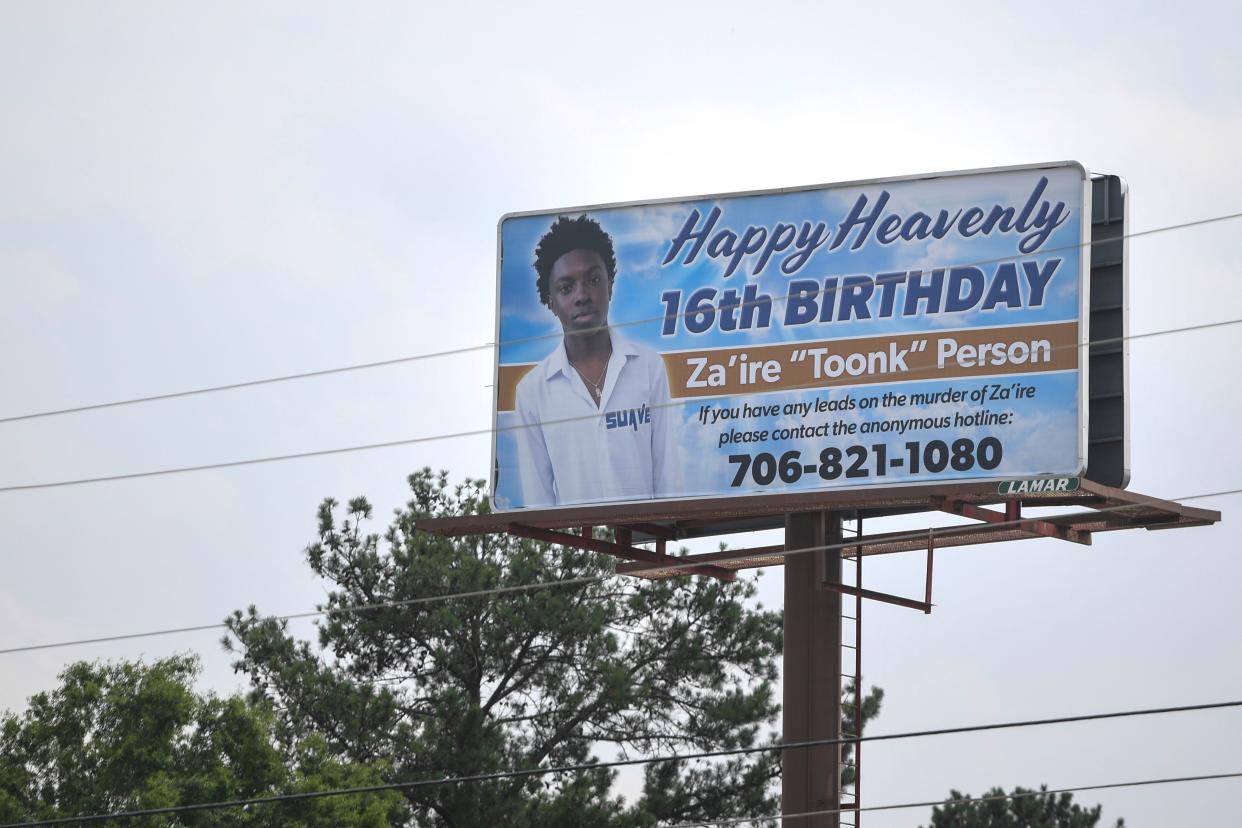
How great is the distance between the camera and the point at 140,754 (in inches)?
1149

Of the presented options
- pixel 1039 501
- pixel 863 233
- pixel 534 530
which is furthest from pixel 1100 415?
pixel 534 530

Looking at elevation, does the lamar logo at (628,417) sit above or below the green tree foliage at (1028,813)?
above

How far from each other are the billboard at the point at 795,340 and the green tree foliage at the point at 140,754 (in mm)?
10637

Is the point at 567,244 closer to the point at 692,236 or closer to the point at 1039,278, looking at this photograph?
the point at 692,236

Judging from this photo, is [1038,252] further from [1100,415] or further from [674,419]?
[674,419]

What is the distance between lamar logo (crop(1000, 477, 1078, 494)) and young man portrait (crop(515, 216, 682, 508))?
10.7 ft

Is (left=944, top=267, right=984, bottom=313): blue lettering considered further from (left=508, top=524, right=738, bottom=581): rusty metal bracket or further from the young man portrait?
(left=508, top=524, right=738, bottom=581): rusty metal bracket

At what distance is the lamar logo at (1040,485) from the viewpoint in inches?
720

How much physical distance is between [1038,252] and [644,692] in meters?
16.2

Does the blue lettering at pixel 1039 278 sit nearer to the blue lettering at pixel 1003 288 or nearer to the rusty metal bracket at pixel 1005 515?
the blue lettering at pixel 1003 288

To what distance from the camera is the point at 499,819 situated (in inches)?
1283

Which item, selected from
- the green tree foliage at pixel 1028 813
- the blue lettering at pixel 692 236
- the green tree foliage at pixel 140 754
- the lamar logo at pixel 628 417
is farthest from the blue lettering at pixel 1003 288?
the green tree foliage at pixel 1028 813

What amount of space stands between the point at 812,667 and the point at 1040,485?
299 centimetres

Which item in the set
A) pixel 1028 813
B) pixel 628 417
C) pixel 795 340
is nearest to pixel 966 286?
pixel 795 340
